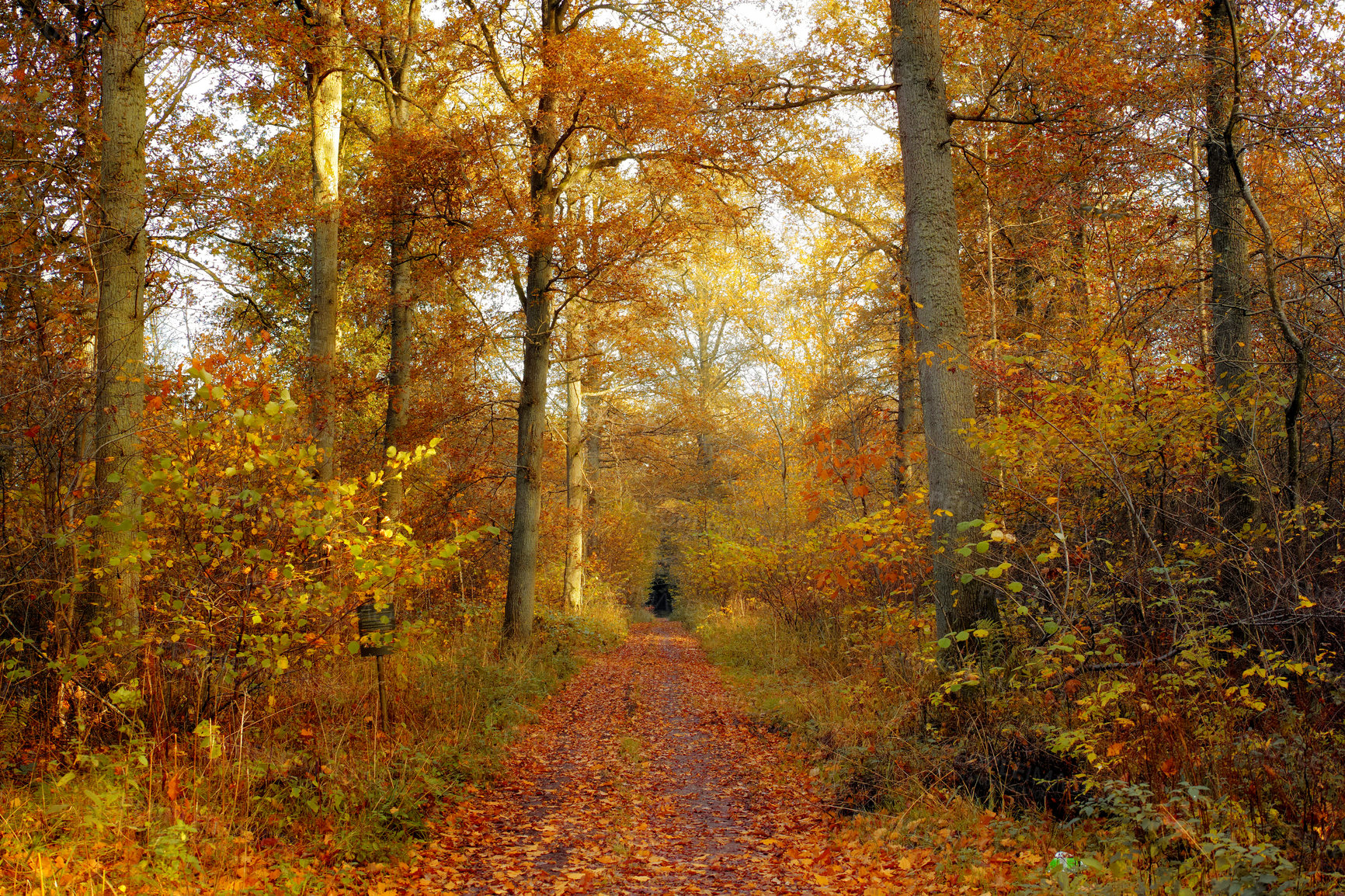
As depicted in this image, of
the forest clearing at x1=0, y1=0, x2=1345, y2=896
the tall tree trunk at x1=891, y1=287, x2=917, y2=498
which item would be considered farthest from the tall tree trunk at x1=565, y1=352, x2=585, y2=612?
the tall tree trunk at x1=891, y1=287, x2=917, y2=498

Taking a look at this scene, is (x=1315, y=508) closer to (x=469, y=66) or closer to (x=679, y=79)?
(x=679, y=79)

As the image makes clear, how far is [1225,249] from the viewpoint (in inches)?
341

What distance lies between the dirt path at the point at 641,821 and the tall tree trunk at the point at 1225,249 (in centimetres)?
518

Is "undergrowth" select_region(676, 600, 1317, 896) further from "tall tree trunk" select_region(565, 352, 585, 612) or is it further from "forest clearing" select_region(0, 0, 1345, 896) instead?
"tall tree trunk" select_region(565, 352, 585, 612)

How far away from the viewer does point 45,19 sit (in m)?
8.78

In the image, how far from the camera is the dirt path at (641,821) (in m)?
5.00

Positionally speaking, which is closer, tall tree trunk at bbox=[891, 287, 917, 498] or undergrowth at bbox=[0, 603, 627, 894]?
undergrowth at bbox=[0, 603, 627, 894]

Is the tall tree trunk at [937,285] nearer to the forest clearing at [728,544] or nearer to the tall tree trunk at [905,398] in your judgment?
the forest clearing at [728,544]

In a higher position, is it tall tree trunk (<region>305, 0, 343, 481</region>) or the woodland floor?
tall tree trunk (<region>305, 0, 343, 481</region>)

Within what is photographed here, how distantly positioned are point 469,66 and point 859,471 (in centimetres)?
870


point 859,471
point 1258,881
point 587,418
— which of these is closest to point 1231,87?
point 859,471

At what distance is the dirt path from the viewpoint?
5.00 m

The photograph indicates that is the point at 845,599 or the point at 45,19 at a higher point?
the point at 45,19

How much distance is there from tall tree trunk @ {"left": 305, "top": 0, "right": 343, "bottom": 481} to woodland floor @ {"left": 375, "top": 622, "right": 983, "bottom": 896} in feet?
16.4
